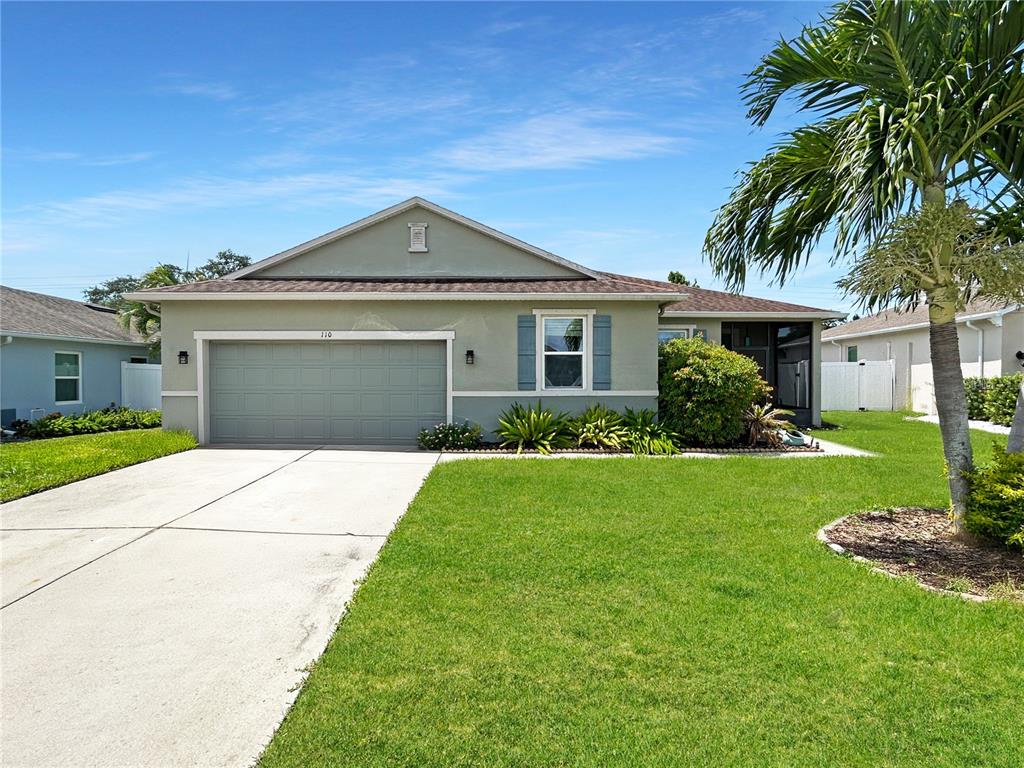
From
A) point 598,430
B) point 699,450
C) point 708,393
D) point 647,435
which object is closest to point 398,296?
point 598,430

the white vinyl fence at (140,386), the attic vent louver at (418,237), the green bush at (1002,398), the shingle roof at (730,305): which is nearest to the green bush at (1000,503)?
the shingle roof at (730,305)

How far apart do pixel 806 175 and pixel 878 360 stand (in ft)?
67.1

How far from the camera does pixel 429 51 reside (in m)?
11.2

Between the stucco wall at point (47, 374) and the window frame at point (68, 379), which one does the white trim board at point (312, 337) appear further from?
the window frame at point (68, 379)

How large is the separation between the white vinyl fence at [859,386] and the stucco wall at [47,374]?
78.4 ft

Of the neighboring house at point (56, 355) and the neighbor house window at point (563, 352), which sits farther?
the neighboring house at point (56, 355)

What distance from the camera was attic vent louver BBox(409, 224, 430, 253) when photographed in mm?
14102

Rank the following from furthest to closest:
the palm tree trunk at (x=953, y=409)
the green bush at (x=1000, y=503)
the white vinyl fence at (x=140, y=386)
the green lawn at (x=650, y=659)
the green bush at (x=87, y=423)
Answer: the white vinyl fence at (x=140, y=386) → the green bush at (x=87, y=423) → the palm tree trunk at (x=953, y=409) → the green bush at (x=1000, y=503) → the green lawn at (x=650, y=659)

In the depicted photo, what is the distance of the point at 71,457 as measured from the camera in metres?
9.95

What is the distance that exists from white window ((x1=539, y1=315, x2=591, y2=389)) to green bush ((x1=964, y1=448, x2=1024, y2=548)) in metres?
7.69

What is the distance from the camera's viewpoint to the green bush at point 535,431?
39.1 ft

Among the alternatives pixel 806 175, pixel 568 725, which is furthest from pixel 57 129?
pixel 568 725

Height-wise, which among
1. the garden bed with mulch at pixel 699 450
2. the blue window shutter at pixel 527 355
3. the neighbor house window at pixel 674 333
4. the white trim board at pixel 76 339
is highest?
the neighbor house window at pixel 674 333

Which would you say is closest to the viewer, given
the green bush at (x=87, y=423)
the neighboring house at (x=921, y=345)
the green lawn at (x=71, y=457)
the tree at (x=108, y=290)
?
the green lawn at (x=71, y=457)
